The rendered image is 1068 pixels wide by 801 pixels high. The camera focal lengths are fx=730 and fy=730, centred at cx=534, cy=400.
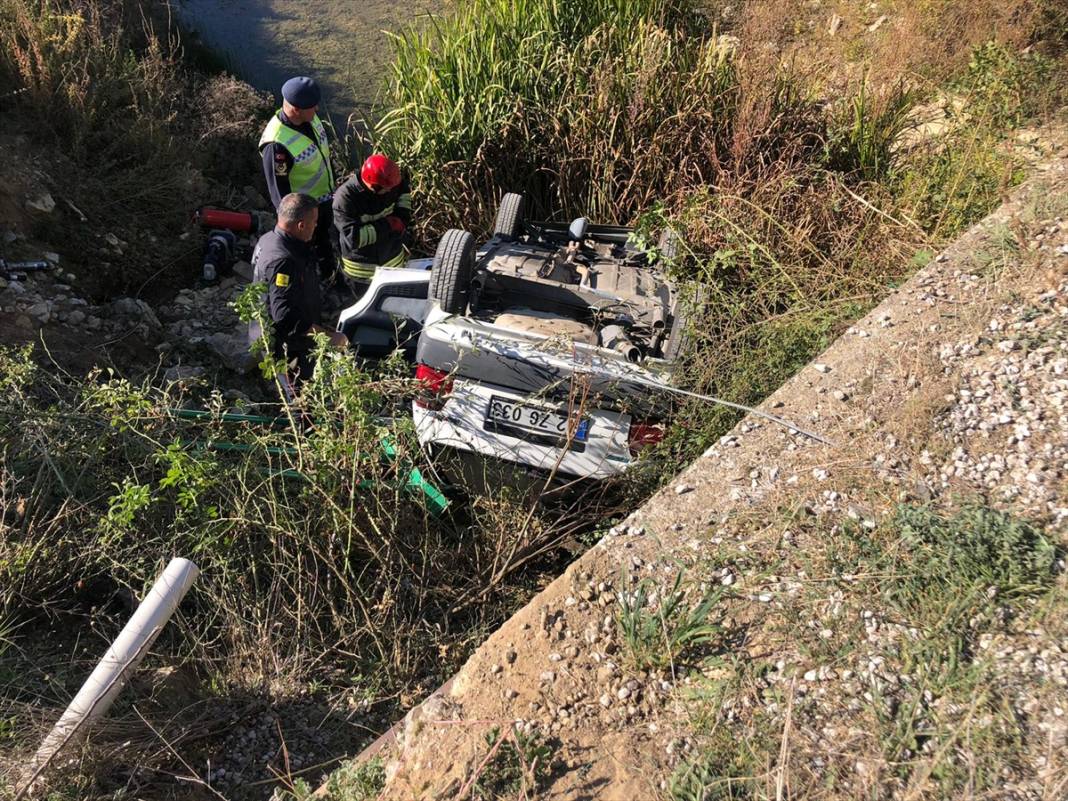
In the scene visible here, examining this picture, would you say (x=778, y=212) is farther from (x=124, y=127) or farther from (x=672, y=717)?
(x=124, y=127)

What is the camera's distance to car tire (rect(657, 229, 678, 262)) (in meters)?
3.93

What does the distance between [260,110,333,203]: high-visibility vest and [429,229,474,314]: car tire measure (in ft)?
5.94

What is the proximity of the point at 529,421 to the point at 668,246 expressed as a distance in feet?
4.50

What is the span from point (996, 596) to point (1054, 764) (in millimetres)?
500

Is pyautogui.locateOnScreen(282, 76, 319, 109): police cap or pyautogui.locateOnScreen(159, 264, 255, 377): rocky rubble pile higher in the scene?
pyautogui.locateOnScreen(282, 76, 319, 109): police cap

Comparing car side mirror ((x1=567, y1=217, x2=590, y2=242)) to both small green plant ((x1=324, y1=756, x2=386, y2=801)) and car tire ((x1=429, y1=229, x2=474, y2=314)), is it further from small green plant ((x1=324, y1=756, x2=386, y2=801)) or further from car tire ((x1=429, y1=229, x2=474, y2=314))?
small green plant ((x1=324, y1=756, x2=386, y2=801))

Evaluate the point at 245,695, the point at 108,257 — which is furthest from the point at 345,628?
the point at 108,257

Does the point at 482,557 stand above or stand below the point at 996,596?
below

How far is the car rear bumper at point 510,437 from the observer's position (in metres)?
3.36

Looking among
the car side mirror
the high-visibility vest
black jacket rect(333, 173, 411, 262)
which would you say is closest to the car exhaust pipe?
the car side mirror

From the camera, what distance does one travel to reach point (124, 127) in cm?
637

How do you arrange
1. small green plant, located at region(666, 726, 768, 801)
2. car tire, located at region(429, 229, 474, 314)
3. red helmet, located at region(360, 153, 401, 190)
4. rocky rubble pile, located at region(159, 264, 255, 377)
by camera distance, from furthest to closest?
rocky rubble pile, located at region(159, 264, 255, 377), red helmet, located at region(360, 153, 401, 190), car tire, located at region(429, 229, 474, 314), small green plant, located at region(666, 726, 768, 801)

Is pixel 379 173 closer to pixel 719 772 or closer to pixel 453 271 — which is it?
pixel 453 271

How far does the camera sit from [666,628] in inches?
90.3
